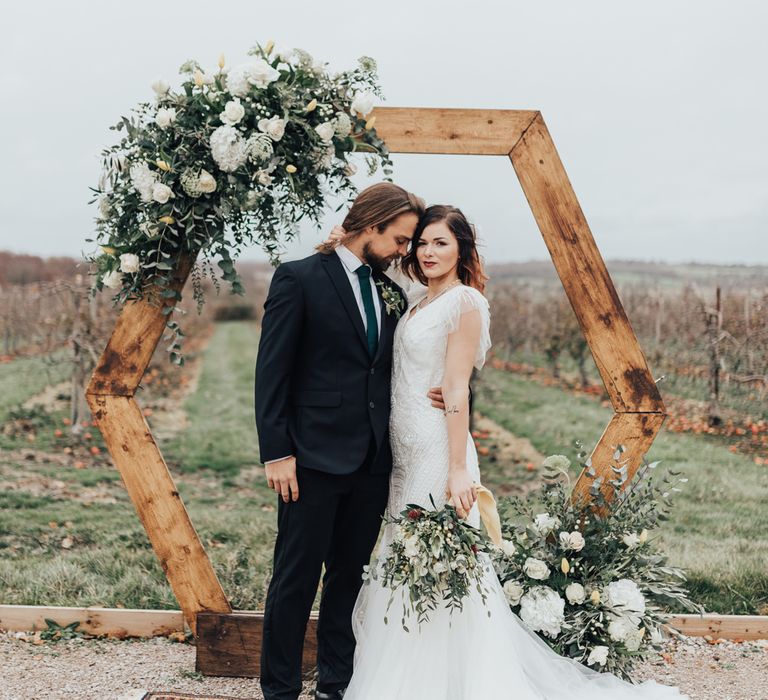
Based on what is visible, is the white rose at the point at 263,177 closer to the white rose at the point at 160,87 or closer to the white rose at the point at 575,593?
the white rose at the point at 160,87

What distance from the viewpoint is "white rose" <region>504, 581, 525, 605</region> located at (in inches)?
134

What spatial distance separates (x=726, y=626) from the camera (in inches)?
168

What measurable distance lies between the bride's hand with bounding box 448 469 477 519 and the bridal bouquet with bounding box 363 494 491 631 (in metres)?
0.03

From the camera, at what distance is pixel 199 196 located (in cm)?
328

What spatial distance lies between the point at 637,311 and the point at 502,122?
9126 millimetres

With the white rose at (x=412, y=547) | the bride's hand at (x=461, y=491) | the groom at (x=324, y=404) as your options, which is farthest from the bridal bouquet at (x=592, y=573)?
the groom at (x=324, y=404)

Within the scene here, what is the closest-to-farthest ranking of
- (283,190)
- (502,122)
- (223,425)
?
1. (283,190)
2. (502,122)
3. (223,425)

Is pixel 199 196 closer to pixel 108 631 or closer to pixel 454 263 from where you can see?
pixel 454 263

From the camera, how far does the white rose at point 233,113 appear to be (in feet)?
10.3

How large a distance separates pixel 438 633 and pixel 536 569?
57 cm

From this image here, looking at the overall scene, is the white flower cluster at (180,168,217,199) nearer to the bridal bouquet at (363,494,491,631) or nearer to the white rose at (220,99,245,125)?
the white rose at (220,99,245,125)

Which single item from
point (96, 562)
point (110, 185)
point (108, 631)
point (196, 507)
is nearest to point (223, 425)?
point (196, 507)

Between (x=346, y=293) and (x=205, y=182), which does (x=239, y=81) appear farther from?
(x=346, y=293)

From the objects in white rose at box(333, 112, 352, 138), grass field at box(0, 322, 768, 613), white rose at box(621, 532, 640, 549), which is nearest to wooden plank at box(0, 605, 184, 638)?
grass field at box(0, 322, 768, 613)
